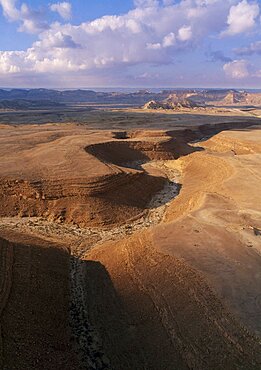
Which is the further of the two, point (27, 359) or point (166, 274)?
point (166, 274)

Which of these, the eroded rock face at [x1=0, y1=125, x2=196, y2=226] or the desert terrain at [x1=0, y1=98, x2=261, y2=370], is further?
the eroded rock face at [x1=0, y1=125, x2=196, y2=226]

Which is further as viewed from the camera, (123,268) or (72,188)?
(72,188)

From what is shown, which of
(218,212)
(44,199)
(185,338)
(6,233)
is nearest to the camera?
(185,338)

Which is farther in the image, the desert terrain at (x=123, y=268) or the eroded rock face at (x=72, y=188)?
the eroded rock face at (x=72, y=188)

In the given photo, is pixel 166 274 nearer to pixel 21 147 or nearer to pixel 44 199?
pixel 44 199

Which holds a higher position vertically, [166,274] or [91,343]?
[166,274]

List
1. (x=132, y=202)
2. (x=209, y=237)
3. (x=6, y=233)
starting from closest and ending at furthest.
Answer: (x=209, y=237) < (x=6, y=233) < (x=132, y=202)

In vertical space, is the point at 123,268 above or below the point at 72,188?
below

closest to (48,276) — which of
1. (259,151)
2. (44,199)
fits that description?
(44,199)
